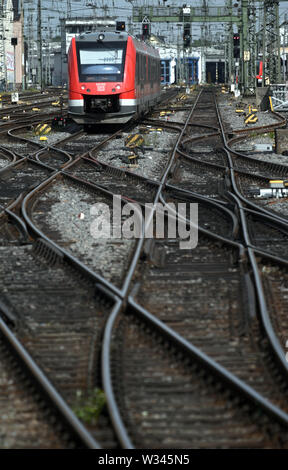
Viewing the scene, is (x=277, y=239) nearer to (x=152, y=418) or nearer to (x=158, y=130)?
(x=152, y=418)

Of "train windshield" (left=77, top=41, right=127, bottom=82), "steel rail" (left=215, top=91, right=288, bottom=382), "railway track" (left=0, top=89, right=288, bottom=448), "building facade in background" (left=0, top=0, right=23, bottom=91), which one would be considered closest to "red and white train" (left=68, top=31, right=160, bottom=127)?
"train windshield" (left=77, top=41, right=127, bottom=82)

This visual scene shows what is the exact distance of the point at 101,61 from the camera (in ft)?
69.4

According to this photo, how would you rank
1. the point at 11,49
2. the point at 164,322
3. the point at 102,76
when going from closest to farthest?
1. the point at 164,322
2. the point at 102,76
3. the point at 11,49

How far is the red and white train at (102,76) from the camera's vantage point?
21.0 meters

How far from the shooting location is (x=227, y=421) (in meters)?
4.06

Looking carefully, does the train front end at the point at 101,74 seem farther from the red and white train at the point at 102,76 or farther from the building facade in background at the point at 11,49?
the building facade in background at the point at 11,49

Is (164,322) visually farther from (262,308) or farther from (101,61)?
(101,61)

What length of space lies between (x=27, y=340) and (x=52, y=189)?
676cm

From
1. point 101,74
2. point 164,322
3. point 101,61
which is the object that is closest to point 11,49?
point 101,61

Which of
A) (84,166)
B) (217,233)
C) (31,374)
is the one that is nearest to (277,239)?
(217,233)

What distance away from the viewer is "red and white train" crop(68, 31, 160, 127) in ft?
68.9

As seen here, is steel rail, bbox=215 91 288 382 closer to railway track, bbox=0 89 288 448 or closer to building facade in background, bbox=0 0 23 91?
railway track, bbox=0 89 288 448

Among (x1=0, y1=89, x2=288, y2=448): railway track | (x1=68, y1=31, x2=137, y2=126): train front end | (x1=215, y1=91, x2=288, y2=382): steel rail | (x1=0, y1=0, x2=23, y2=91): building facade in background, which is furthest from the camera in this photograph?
(x1=0, y1=0, x2=23, y2=91): building facade in background

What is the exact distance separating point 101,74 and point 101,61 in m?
0.40
